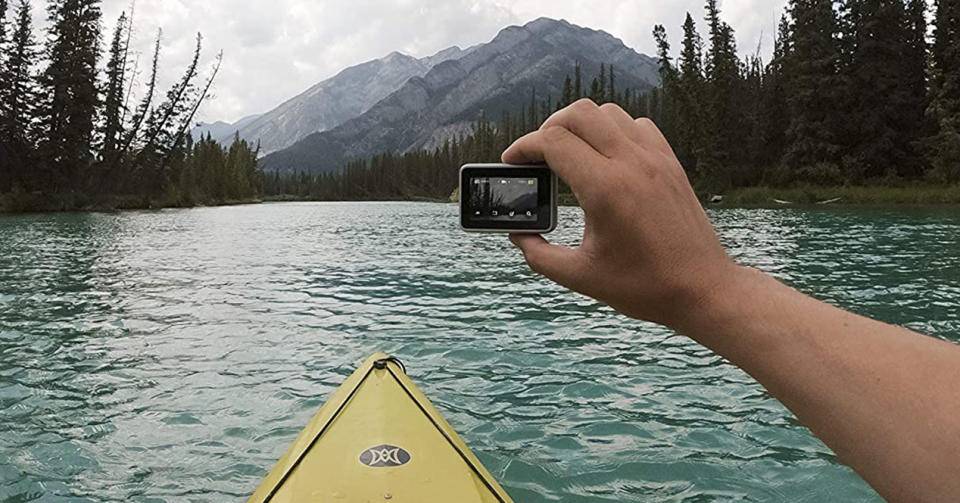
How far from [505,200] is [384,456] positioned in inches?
69.8

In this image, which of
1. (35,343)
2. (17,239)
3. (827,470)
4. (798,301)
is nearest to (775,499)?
(827,470)

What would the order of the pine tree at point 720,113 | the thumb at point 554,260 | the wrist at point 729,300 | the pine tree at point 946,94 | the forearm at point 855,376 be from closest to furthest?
the forearm at point 855,376, the wrist at point 729,300, the thumb at point 554,260, the pine tree at point 946,94, the pine tree at point 720,113

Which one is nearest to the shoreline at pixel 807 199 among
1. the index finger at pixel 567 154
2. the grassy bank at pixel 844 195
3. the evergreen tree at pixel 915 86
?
the grassy bank at pixel 844 195

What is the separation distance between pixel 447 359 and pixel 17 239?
24244 millimetres

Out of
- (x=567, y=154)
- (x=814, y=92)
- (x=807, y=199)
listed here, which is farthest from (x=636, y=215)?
(x=814, y=92)

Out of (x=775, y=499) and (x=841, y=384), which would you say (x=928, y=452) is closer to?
(x=841, y=384)

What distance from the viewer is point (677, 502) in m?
4.56

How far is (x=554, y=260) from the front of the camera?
1.44 m

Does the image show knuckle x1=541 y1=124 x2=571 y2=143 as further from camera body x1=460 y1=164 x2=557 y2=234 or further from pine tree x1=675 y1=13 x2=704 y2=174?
pine tree x1=675 y1=13 x2=704 y2=174

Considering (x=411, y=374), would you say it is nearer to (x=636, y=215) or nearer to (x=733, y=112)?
(x=636, y=215)

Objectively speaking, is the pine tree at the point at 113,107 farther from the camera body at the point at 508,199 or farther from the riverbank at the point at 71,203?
the camera body at the point at 508,199

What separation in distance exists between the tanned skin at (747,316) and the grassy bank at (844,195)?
169 feet

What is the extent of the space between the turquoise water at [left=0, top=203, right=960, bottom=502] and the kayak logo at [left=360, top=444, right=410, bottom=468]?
1.88 m

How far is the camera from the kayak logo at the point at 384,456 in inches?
118
